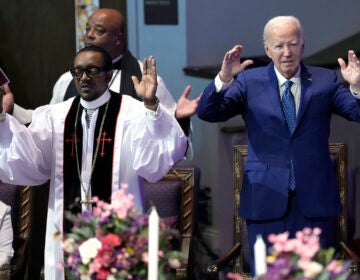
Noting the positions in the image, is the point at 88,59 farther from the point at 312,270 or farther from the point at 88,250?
the point at 312,270

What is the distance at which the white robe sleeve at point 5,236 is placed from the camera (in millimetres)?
4230

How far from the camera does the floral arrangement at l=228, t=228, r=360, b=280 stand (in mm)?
2191

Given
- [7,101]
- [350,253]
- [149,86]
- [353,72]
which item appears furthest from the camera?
[7,101]

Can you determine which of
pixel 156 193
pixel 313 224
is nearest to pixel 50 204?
pixel 156 193

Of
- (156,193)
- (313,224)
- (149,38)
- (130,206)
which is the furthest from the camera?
(149,38)

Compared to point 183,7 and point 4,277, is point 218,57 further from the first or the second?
point 4,277

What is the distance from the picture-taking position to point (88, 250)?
246 cm

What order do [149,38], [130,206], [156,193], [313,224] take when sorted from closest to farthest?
[130,206]
[313,224]
[156,193]
[149,38]

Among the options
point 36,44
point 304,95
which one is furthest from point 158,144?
point 36,44

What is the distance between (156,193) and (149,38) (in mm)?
1244

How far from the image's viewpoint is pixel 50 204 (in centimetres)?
409

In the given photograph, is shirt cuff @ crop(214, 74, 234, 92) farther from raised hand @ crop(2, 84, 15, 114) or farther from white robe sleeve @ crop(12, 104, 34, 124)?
white robe sleeve @ crop(12, 104, 34, 124)

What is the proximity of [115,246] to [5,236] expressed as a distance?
1.91m

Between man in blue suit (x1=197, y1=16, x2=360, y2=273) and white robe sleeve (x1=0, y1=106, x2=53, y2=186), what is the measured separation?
65cm
